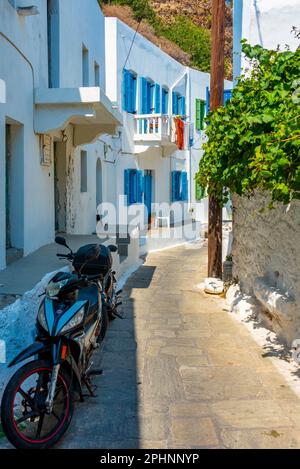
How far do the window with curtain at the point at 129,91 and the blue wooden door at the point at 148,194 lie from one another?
2.59 metres

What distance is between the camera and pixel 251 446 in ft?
12.3

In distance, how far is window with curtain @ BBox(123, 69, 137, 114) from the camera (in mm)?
17062

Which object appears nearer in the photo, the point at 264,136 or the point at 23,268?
the point at 264,136

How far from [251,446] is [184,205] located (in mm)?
19412

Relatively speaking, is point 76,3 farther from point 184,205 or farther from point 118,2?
point 118,2

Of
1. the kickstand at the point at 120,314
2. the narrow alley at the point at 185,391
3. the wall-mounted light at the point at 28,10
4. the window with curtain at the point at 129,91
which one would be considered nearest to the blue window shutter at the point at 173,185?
the window with curtain at the point at 129,91

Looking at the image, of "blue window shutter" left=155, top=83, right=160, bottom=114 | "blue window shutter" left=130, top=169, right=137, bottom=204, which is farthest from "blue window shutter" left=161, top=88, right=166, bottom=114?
"blue window shutter" left=130, top=169, right=137, bottom=204

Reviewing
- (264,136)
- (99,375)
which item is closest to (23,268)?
(99,375)

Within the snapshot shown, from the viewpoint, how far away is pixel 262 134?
16.1 feet

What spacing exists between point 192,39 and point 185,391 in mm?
30378

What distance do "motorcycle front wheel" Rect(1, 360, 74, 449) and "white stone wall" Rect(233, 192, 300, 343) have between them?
7.64 ft

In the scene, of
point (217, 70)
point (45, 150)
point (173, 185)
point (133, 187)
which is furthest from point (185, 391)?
point (173, 185)

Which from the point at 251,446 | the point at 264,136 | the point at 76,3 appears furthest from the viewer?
the point at 76,3

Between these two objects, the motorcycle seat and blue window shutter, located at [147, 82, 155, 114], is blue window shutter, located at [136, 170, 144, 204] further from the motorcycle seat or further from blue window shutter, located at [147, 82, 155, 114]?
the motorcycle seat
